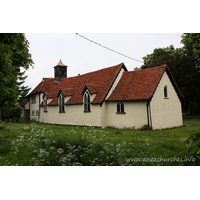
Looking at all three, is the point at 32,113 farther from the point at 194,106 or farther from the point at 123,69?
the point at 194,106

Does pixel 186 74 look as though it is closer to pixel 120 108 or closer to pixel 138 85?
pixel 138 85

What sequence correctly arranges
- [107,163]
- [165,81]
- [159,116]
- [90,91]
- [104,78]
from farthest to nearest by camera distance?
[104,78]
[90,91]
[165,81]
[159,116]
[107,163]

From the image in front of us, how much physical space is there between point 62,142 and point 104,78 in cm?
1568

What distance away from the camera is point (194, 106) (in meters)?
37.4

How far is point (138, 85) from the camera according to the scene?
1992cm

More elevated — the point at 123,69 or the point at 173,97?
the point at 123,69

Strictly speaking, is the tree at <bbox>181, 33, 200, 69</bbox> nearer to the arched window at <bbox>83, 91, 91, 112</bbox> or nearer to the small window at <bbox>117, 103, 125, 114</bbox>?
the small window at <bbox>117, 103, 125, 114</bbox>

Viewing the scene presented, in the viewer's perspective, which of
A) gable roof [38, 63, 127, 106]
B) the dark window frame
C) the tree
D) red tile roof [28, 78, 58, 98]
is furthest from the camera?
the tree

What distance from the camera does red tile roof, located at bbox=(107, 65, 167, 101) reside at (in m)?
18.5

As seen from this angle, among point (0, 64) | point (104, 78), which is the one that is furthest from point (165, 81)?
point (0, 64)

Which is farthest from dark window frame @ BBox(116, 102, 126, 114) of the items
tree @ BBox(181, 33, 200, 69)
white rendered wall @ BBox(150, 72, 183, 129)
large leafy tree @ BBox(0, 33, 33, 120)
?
tree @ BBox(181, 33, 200, 69)

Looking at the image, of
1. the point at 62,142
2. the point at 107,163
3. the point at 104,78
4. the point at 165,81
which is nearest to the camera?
the point at 107,163

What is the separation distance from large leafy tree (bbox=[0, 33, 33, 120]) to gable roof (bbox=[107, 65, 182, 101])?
10455 mm

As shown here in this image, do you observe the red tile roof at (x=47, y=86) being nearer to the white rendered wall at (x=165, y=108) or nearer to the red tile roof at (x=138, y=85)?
the red tile roof at (x=138, y=85)
